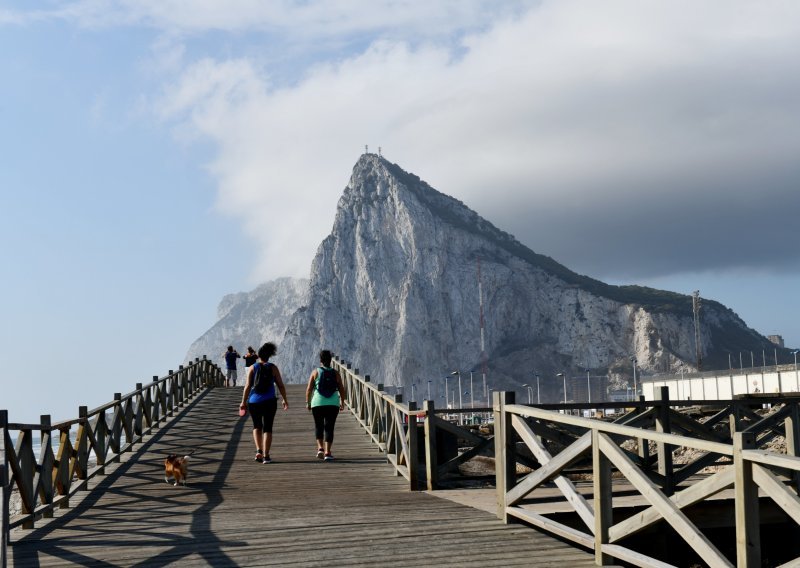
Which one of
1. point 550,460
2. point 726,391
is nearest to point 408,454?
point 550,460

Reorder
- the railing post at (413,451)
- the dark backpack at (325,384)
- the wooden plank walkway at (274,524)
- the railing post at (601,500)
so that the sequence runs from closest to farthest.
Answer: the railing post at (601,500), the wooden plank walkway at (274,524), the railing post at (413,451), the dark backpack at (325,384)

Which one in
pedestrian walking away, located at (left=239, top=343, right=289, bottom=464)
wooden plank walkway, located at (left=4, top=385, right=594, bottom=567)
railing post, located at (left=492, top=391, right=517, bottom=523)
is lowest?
wooden plank walkway, located at (left=4, top=385, right=594, bottom=567)

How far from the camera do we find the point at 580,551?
6789mm

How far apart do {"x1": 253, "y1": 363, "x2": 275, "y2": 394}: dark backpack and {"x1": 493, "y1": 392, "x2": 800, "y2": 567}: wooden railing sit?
15.7 feet

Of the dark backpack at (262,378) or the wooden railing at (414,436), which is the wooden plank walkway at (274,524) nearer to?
the wooden railing at (414,436)

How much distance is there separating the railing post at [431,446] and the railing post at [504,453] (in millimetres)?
2408

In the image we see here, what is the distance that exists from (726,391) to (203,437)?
53771mm

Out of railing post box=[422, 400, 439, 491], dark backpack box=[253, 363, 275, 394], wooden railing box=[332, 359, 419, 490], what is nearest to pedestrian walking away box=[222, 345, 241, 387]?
wooden railing box=[332, 359, 419, 490]

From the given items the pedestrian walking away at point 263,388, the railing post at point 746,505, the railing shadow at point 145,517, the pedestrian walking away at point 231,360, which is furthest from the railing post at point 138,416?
the pedestrian walking away at point 231,360

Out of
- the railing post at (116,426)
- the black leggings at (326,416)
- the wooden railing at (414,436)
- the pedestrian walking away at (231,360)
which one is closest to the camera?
the wooden railing at (414,436)

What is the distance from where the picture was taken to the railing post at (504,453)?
26.6 ft

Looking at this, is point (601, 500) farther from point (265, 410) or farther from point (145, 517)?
point (265, 410)

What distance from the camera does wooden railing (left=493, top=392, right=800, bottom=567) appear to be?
4.91 meters

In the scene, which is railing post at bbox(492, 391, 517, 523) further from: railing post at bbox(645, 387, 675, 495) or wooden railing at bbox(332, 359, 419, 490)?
wooden railing at bbox(332, 359, 419, 490)
